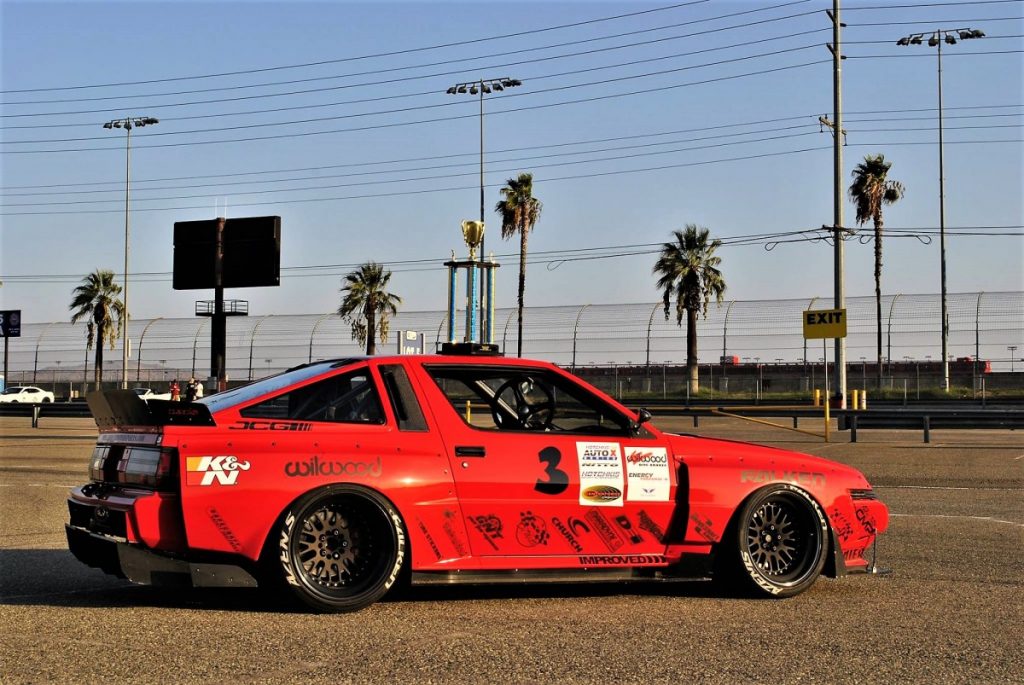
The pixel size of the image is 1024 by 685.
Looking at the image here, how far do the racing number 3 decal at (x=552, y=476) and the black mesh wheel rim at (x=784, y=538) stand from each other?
3.80 feet

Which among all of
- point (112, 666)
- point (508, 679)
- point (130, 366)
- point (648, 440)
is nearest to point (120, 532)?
point (112, 666)

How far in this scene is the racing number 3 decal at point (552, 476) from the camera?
23.0ft

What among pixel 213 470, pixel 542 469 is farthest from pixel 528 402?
pixel 213 470

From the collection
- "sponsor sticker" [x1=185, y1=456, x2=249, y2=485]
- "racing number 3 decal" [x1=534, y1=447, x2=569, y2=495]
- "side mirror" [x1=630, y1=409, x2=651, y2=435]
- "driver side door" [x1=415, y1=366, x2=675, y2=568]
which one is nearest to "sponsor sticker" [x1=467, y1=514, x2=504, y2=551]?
"driver side door" [x1=415, y1=366, x2=675, y2=568]

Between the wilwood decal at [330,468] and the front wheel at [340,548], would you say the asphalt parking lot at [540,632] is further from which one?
the wilwood decal at [330,468]

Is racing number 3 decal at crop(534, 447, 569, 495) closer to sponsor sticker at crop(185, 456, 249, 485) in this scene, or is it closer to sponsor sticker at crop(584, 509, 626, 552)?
sponsor sticker at crop(584, 509, 626, 552)

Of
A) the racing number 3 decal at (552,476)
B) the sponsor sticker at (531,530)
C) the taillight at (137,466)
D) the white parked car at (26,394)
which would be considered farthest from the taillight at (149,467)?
the white parked car at (26,394)

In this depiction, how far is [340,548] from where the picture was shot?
6559 millimetres

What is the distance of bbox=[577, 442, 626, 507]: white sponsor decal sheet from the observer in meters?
7.12

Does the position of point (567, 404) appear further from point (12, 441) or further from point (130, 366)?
point (130, 366)

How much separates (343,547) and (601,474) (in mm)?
1574

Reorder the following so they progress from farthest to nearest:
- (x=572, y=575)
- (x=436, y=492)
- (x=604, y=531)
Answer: (x=604, y=531)
(x=572, y=575)
(x=436, y=492)

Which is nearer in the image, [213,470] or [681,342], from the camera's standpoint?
[213,470]

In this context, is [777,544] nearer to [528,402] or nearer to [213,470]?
[528,402]
